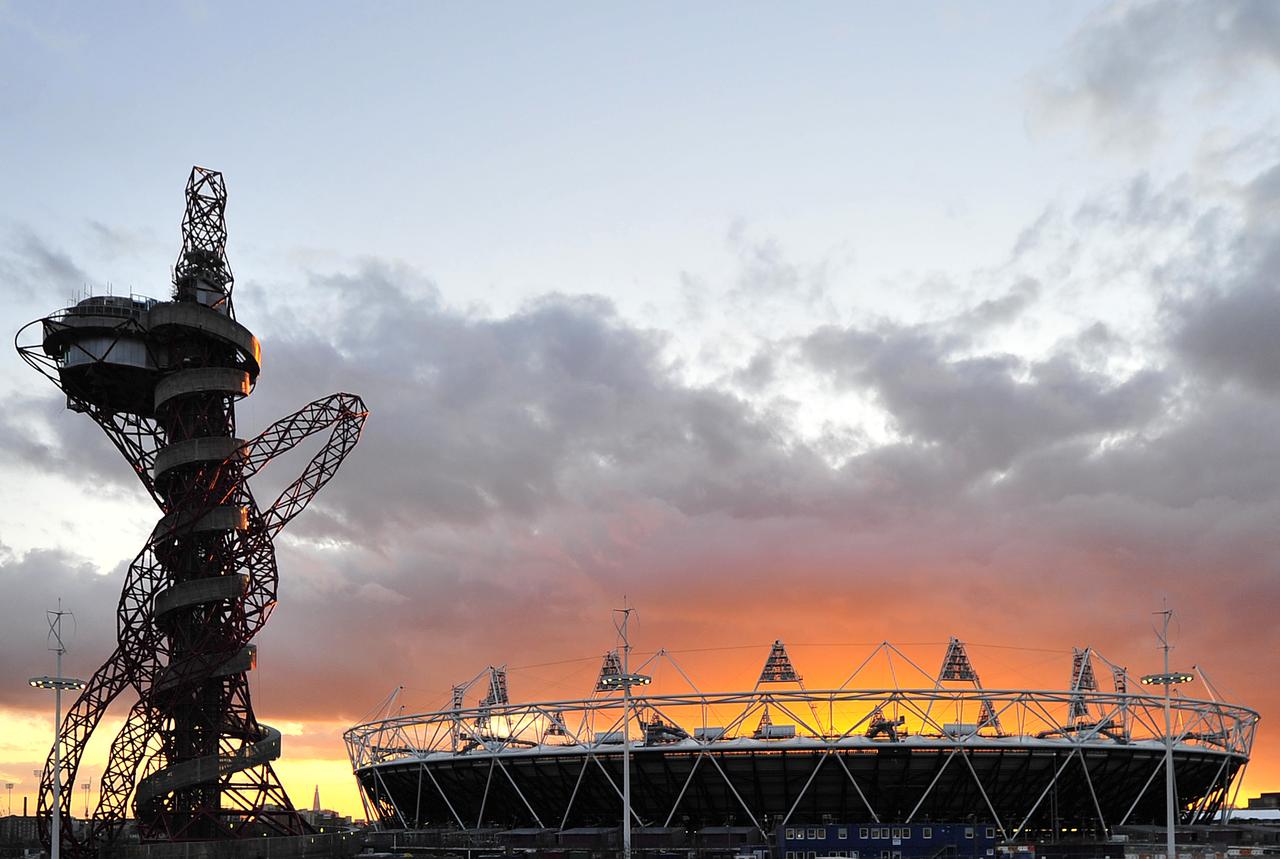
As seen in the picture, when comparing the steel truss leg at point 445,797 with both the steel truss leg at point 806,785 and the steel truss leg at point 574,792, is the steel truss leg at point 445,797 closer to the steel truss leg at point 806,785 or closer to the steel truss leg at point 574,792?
the steel truss leg at point 574,792

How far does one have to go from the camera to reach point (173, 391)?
269 feet

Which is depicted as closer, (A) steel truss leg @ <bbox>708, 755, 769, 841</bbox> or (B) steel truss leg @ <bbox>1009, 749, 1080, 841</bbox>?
(B) steel truss leg @ <bbox>1009, 749, 1080, 841</bbox>

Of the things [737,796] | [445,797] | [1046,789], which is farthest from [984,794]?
[445,797]

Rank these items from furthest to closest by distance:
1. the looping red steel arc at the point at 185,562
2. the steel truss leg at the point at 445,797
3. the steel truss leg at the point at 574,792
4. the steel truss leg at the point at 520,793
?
the steel truss leg at the point at 445,797
the steel truss leg at the point at 520,793
the steel truss leg at the point at 574,792
the looping red steel arc at the point at 185,562

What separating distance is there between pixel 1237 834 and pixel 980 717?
78.2 ft

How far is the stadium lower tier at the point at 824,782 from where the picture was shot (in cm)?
10306

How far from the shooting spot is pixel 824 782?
105000 millimetres

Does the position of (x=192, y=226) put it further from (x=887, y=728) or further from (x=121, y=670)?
(x=887, y=728)

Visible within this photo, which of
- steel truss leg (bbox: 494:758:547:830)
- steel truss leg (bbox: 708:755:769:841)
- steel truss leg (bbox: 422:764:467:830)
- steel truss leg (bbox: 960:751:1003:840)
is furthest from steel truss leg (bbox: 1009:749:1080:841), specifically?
steel truss leg (bbox: 422:764:467:830)

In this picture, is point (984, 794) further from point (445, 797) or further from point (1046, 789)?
point (445, 797)

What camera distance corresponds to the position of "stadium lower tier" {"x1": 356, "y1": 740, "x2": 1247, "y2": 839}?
10306cm

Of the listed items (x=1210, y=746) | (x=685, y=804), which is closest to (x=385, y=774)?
(x=685, y=804)

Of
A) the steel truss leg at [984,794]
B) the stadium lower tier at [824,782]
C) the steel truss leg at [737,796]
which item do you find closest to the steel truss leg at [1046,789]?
the stadium lower tier at [824,782]

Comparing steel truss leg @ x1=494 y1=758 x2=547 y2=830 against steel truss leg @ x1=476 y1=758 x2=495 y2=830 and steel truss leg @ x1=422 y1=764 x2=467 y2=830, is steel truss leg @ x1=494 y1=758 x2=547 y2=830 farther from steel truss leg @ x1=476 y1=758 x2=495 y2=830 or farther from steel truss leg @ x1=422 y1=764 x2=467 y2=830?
steel truss leg @ x1=422 y1=764 x2=467 y2=830
